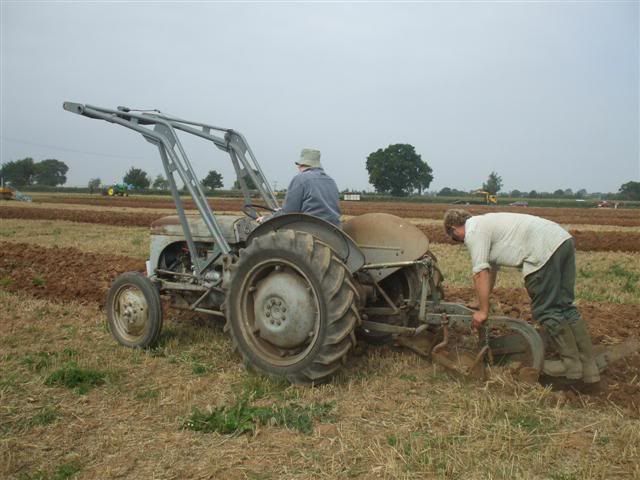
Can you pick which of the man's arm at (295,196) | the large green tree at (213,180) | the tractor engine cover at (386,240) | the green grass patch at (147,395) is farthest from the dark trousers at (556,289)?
the large green tree at (213,180)

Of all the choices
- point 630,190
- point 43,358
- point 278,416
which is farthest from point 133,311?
point 630,190

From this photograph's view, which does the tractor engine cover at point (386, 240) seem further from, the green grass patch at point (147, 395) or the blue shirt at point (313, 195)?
the green grass patch at point (147, 395)

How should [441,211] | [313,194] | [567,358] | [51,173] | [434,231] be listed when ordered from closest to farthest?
1. [567,358]
2. [313,194]
3. [434,231]
4. [441,211]
5. [51,173]

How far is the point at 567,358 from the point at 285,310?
7.19 ft

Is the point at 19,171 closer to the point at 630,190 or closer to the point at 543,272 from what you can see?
the point at 630,190

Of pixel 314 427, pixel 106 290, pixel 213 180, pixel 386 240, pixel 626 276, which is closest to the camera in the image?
pixel 314 427

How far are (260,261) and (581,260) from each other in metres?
8.95

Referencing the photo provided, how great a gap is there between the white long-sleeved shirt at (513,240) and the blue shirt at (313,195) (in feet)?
3.71

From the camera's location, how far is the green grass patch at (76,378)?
448cm

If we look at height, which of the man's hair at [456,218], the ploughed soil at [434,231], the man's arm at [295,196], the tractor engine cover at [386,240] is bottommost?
the ploughed soil at [434,231]

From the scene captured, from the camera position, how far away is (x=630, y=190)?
273ft

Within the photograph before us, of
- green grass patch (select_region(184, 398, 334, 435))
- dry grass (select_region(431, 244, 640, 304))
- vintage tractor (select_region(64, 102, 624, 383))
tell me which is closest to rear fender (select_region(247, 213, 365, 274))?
vintage tractor (select_region(64, 102, 624, 383))

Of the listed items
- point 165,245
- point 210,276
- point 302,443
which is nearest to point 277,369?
point 302,443

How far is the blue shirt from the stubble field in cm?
138
